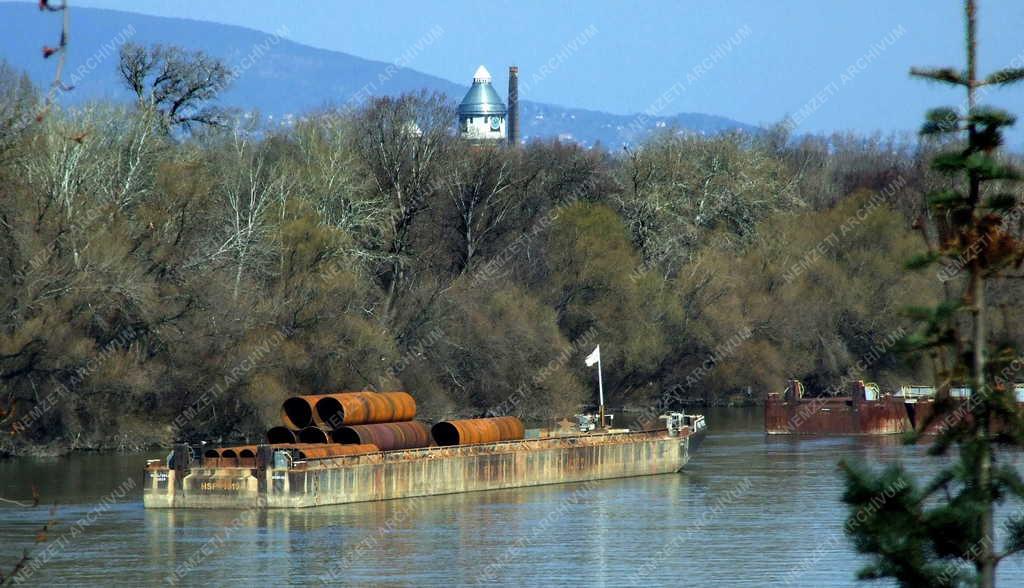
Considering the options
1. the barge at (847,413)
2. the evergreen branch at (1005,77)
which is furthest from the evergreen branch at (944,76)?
the barge at (847,413)

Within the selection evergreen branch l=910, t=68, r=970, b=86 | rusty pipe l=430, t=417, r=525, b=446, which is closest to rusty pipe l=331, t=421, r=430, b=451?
rusty pipe l=430, t=417, r=525, b=446

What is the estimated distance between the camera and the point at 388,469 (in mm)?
52625

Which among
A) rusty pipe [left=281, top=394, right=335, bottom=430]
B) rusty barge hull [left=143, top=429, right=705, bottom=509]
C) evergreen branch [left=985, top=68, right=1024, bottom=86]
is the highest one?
evergreen branch [left=985, top=68, right=1024, bottom=86]

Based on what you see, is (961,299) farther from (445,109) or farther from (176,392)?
(445,109)

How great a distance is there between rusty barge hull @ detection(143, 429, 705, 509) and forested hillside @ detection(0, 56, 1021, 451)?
15339 millimetres

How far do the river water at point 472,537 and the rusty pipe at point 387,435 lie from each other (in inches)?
92.4

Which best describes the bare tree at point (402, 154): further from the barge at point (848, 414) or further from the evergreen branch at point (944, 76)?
the evergreen branch at point (944, 76)

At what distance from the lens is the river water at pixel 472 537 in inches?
1499

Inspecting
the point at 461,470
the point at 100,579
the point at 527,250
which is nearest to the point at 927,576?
the point at 100,579

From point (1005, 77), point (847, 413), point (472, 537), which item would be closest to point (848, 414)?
point (847, 413)

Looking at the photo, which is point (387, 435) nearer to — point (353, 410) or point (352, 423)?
point (352, 423)

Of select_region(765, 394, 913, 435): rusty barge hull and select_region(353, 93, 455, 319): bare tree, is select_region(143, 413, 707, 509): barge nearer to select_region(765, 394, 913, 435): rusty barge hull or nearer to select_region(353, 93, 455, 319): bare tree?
select_region(765, 394, 913, 435): rusty barge hull

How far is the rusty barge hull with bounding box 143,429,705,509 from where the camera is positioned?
49500 millimetres

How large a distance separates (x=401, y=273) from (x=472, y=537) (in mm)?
41944
